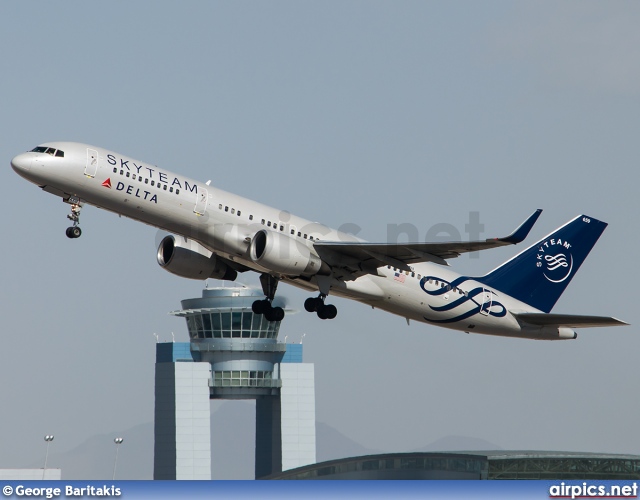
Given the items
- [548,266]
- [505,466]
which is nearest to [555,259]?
[548,266]

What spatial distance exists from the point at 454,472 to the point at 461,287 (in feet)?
38.1

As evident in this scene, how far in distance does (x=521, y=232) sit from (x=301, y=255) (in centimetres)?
955

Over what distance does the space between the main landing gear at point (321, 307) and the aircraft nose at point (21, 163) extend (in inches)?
531

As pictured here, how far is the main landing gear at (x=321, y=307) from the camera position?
165 feet

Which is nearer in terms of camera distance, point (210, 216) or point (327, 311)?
point (210, 216)

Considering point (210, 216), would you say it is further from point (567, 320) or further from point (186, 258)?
point (567, 320)

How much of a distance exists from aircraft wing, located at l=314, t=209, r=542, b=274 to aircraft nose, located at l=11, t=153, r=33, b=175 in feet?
40.0

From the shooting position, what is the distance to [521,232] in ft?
140

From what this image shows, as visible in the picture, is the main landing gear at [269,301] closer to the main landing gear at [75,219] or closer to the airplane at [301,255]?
the airplane at [301,255]

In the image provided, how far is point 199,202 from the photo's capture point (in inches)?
1817

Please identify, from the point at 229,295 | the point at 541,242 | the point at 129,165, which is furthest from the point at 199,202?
the point at 229,295

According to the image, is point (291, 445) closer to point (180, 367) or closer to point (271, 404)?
point (271, 404)

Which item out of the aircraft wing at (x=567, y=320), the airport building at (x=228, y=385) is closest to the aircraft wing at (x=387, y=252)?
the aircraft wing at (x=567, y=320)

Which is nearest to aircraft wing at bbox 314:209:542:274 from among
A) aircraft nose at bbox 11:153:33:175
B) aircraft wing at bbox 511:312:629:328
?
aircraft wing at bbox 511:312:629:328
